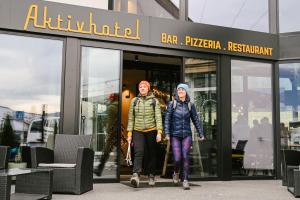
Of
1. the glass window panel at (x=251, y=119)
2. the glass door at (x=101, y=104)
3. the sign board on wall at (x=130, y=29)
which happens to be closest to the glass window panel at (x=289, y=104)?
the glass window panel at (x=251, y=119)

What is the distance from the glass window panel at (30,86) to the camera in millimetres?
7348

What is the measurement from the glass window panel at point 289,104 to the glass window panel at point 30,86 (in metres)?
4.80

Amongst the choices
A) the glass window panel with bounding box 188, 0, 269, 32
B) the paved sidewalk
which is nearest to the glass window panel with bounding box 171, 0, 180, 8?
the glass window panel with bounding box 188, 0, 269, 32

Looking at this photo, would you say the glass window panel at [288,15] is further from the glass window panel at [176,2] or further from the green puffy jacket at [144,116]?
the green puffy jacket at [144,116]

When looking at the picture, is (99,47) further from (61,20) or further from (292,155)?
(292,155)

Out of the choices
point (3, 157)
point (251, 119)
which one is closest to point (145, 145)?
point (3, 157)

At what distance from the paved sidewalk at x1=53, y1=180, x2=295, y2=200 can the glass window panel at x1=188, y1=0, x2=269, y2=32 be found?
3.49m

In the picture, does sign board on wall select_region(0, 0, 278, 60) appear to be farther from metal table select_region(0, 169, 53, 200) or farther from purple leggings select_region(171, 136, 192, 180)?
metal table select_region(0, 169, 53, 200)

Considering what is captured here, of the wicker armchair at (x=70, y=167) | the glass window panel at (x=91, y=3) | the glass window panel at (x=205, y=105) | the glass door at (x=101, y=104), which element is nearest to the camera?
the wicker armchair at (x=70, y=167)

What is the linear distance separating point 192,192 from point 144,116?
4.80 feet

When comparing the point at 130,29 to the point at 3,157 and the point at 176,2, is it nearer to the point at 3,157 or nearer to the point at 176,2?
the point at 176,2

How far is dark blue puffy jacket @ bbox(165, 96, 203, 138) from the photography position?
23.9 feet

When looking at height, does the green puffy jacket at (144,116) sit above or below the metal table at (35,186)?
above

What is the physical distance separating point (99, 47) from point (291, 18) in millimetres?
4444
